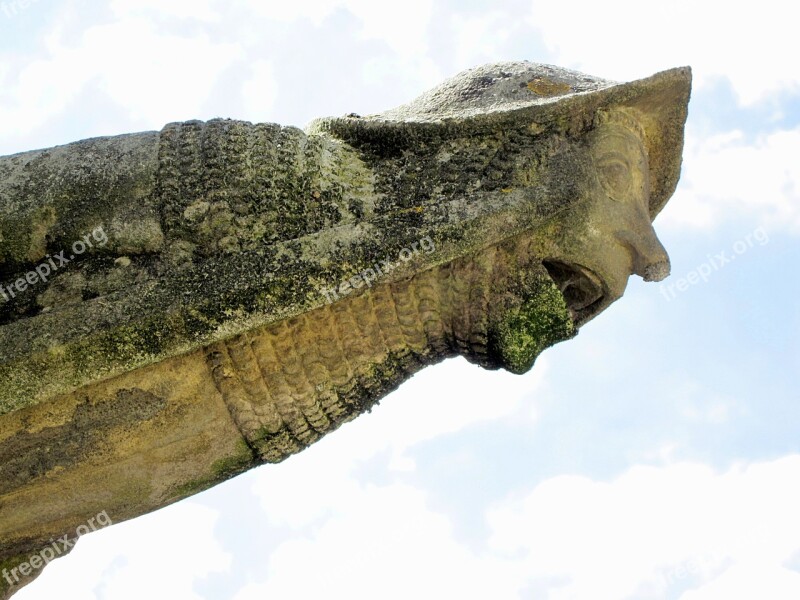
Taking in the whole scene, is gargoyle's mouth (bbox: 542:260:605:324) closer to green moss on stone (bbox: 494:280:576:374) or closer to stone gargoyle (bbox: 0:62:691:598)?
stone gargoyle (bbox: 0:62:691:598)

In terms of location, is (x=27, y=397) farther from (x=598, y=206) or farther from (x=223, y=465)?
(x=598, y=206)

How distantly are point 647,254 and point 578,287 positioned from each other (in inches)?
17.8

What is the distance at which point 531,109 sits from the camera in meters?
4.80

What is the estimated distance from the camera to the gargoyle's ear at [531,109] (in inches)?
190

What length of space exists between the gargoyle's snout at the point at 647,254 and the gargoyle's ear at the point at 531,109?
706mm

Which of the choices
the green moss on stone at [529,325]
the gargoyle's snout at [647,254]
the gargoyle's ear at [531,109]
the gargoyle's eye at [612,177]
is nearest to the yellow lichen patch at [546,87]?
the gargoyle's ear at [531,109]

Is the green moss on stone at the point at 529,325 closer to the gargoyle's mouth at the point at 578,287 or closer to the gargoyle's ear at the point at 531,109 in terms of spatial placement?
the gargoyle's mouth at the point at 578,287

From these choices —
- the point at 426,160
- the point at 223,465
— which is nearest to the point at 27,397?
the point at 223,465

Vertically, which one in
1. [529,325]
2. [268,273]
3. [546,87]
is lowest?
[529,325]

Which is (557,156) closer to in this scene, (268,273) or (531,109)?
(531,109)

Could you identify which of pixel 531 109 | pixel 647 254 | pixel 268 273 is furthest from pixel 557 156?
pixel 268 273

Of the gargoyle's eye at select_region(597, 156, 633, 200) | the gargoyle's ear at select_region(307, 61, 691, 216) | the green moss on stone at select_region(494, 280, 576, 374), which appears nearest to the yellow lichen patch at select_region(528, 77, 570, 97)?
the gargoyle's ear at select_region(307, 61, 691, 216)

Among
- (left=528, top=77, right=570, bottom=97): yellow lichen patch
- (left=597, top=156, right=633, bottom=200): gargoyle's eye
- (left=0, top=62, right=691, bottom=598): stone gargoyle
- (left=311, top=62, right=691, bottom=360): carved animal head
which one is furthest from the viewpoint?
(left=528, top=77, right=570, bottom=97): yellow lichen patch

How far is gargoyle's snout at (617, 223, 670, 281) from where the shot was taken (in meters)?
5.00
